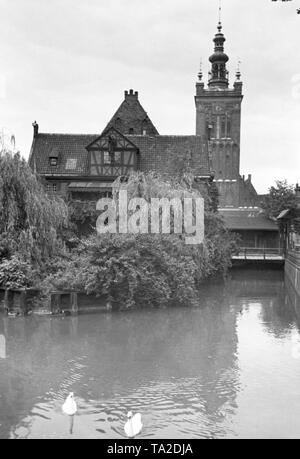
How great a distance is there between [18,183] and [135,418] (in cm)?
1481

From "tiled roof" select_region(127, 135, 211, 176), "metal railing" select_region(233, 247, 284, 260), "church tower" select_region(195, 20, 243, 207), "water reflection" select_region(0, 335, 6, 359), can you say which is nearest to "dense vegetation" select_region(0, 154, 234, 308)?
"water reflection" select_region(0, 335, 6, 359)

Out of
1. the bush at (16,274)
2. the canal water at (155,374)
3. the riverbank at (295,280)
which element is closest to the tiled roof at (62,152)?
the riverbank at (295,280)

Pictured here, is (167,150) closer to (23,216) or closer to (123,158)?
(123,158)

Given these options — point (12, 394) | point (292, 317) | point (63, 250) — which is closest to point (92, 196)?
point (63, 250)

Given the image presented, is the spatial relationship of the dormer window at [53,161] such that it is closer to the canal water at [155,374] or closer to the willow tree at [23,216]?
the willow tree at [23,216]

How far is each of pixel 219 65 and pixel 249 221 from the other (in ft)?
85.7

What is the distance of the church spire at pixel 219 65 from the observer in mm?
64562

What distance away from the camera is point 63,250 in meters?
21.6

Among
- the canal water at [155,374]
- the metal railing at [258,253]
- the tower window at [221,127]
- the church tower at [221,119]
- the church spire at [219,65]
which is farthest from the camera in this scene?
the church spire at [219,65]

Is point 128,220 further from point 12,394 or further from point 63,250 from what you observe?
point 12,394

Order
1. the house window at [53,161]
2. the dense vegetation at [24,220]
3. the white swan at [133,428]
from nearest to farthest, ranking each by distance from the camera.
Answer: the white swan at [133,428], the dense vegetation at [24,220], the house window at [53,161]

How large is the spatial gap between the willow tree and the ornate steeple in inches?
1883

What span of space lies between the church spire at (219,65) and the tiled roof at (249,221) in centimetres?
1996

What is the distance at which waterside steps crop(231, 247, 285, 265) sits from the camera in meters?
37.3
